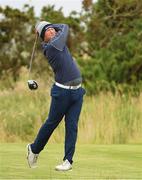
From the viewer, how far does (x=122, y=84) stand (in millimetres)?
20703

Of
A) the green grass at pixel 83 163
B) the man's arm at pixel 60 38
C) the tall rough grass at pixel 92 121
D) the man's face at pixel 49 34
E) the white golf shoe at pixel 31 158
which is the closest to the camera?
the green grass at pixel 83 163

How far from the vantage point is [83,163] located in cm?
882

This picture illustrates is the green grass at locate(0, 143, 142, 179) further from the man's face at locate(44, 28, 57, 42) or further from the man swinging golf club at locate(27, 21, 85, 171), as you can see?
the man's face at locate(44, 28, 57, 42)

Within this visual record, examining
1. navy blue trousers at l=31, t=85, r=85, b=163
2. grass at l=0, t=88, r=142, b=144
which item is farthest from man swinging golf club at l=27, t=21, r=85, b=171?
grass at l=0, t=88, r=142, b=144

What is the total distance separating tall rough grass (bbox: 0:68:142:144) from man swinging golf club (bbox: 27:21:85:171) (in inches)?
229

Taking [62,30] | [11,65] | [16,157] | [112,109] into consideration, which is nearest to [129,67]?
[112,109]

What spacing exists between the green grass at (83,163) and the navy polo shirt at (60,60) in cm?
110

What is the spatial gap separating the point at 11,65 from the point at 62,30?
18890 mm

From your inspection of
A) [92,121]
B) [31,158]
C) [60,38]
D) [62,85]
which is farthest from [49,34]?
[92,121]

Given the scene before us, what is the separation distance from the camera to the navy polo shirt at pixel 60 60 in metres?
7.68

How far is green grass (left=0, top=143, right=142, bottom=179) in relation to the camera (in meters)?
7.54

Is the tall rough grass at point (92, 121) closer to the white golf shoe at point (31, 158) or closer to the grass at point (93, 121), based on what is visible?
the grass at point (93, 121)

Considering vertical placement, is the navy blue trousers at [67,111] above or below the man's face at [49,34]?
below

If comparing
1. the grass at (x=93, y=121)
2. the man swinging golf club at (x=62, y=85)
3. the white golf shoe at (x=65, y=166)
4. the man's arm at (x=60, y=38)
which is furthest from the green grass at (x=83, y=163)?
the grass at (x=93, y=121)
